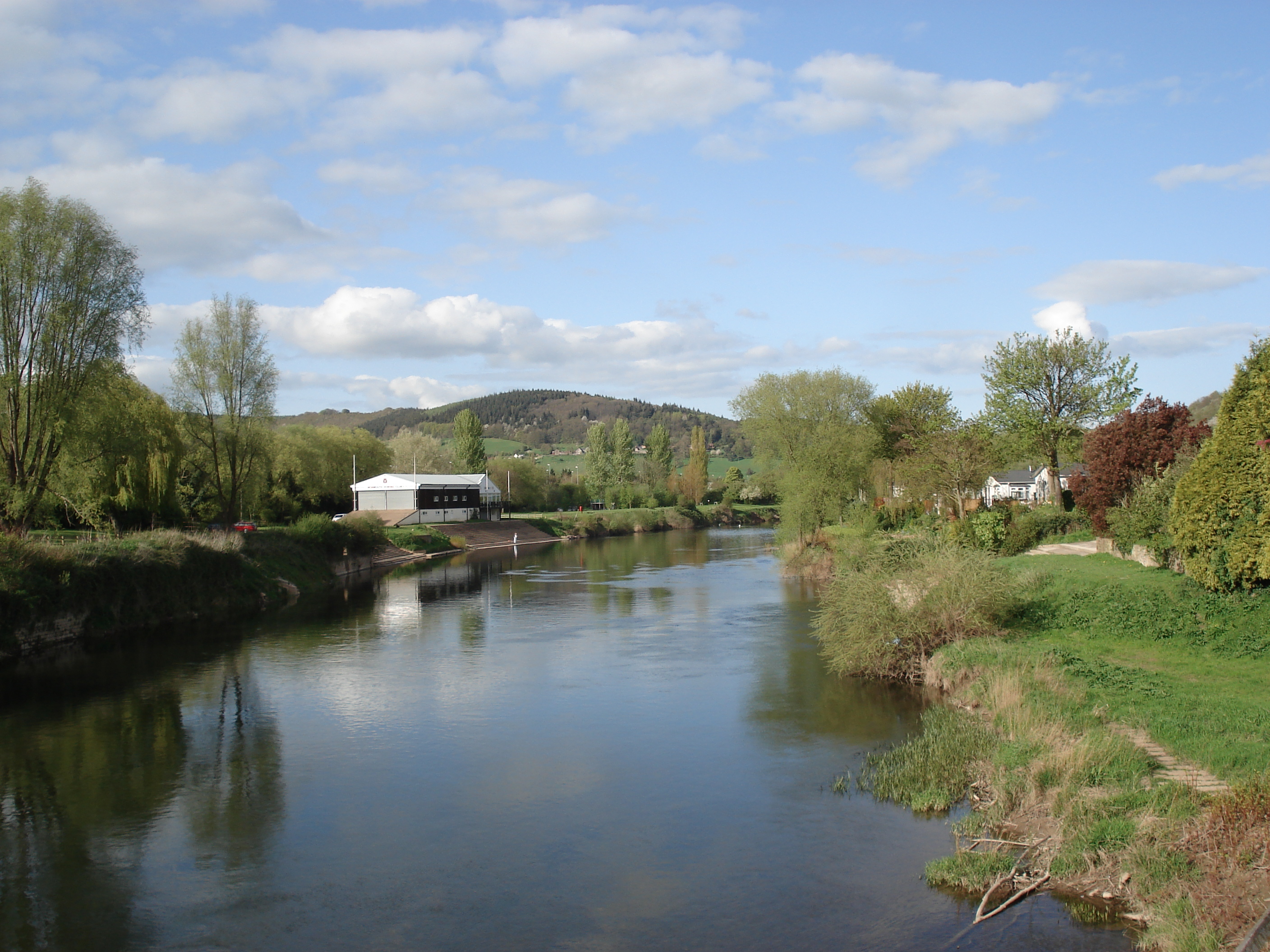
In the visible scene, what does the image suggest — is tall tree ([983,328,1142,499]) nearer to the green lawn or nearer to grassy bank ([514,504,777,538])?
the green lawn

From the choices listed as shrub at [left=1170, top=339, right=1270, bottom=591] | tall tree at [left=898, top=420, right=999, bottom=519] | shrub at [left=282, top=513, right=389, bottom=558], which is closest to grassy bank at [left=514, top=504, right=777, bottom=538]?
shrub at [left=282, top=513, right=389, bottom=558]

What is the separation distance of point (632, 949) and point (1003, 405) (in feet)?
99.7

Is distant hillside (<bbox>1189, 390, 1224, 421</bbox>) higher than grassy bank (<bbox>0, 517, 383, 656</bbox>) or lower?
higher

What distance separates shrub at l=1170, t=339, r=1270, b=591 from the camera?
14.0m

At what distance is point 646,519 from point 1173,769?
7215 centimetres

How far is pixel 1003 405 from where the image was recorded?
111 ft

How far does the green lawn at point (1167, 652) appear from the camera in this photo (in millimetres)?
10172

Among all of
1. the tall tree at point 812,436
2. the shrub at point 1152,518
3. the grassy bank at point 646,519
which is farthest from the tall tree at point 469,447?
the shrub at point 1152,518

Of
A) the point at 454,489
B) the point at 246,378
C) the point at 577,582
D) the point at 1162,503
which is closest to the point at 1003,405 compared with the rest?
the point at 1162,503

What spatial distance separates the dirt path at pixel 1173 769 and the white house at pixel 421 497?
57881 mm

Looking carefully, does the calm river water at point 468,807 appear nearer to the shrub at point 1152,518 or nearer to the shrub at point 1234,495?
the shrub at point 1234,495

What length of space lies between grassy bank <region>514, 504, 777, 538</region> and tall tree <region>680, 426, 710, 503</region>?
10.9ft

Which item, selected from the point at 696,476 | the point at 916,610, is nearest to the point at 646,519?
the point at 696,476

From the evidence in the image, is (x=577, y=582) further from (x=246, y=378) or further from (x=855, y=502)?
(x=246, y=378)
